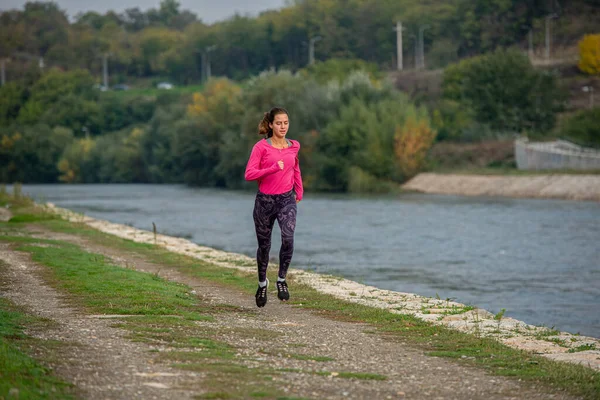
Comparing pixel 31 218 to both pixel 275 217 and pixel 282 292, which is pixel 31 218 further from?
pixel 275 217

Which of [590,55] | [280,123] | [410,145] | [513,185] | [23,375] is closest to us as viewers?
[23,375]

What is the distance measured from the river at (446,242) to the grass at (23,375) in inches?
371

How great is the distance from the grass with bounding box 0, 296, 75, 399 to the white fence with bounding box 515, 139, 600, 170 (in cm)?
5791

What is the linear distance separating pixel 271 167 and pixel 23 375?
5.38m

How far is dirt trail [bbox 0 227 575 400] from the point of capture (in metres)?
8.01

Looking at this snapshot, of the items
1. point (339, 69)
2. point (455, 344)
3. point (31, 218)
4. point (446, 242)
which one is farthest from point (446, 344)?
point (339, 69)

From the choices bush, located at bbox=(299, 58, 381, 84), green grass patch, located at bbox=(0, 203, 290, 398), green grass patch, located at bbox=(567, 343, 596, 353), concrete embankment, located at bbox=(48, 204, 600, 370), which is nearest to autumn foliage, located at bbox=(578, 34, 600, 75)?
bush, located at bbox=(299, 58, 381, 84)

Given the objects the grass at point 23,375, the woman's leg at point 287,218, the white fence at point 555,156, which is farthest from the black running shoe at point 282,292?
the white fence at point 555,156

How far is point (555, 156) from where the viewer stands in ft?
225

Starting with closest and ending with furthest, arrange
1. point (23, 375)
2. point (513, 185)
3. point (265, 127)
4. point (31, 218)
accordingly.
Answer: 1. point (23, 375)
2. point (265, 127)
3. point (31, 218)
4. point (513, 185)

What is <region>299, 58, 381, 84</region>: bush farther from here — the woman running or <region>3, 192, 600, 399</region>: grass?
the woman running

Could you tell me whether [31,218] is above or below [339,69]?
below

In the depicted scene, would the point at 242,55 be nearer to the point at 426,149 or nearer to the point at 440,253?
the point at 426,149

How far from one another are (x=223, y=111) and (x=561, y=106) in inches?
1110
